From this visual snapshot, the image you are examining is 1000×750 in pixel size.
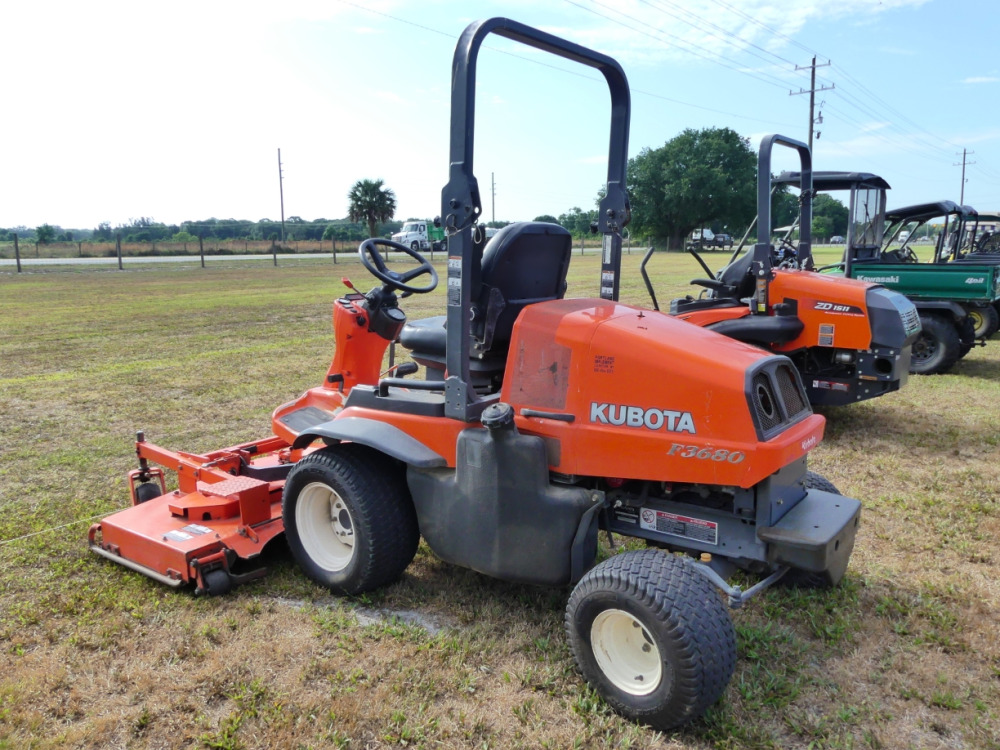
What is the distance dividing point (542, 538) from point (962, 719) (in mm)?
1633

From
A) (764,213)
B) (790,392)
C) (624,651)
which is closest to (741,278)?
(764,213)

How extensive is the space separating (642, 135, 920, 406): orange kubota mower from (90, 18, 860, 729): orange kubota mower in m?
2.94

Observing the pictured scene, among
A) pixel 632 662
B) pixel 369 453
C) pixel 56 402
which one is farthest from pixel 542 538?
pixel 56 402

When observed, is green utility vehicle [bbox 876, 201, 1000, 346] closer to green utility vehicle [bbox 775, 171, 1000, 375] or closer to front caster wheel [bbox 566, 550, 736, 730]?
green utility vehicle [bbox 775, 171, 1000, 375]

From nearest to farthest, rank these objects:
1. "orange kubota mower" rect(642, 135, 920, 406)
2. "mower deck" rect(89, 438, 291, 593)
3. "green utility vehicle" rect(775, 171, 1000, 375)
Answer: "mower deck" rect(89, 438, 291, 593) → "orange kubota mower" rect(642, 135, 920, 406) → "green utility vehicle" rect(775, 171, 1000, 375)

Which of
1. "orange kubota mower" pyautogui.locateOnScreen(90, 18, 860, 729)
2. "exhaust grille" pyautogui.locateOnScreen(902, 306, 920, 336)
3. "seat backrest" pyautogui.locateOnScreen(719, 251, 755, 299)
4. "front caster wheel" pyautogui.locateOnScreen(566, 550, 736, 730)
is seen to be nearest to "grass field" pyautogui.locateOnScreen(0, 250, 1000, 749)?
"front caster wheel" pyautogui.locateOnScreen(566, 550, 736, 730)

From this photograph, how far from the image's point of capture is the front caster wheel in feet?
8.51

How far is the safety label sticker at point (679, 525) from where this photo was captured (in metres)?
3.05

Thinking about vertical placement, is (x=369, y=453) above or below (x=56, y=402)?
above

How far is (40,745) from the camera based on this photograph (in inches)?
103

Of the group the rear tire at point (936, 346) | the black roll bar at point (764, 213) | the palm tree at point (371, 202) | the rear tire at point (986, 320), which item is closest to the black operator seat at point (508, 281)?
the black roll bar at point (764, 213)

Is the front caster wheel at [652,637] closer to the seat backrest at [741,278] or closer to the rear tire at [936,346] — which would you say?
the seat backrest at [741,278]

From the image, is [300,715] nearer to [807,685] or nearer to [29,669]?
[29,669]

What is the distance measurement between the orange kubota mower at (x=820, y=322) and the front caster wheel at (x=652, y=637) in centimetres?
422
